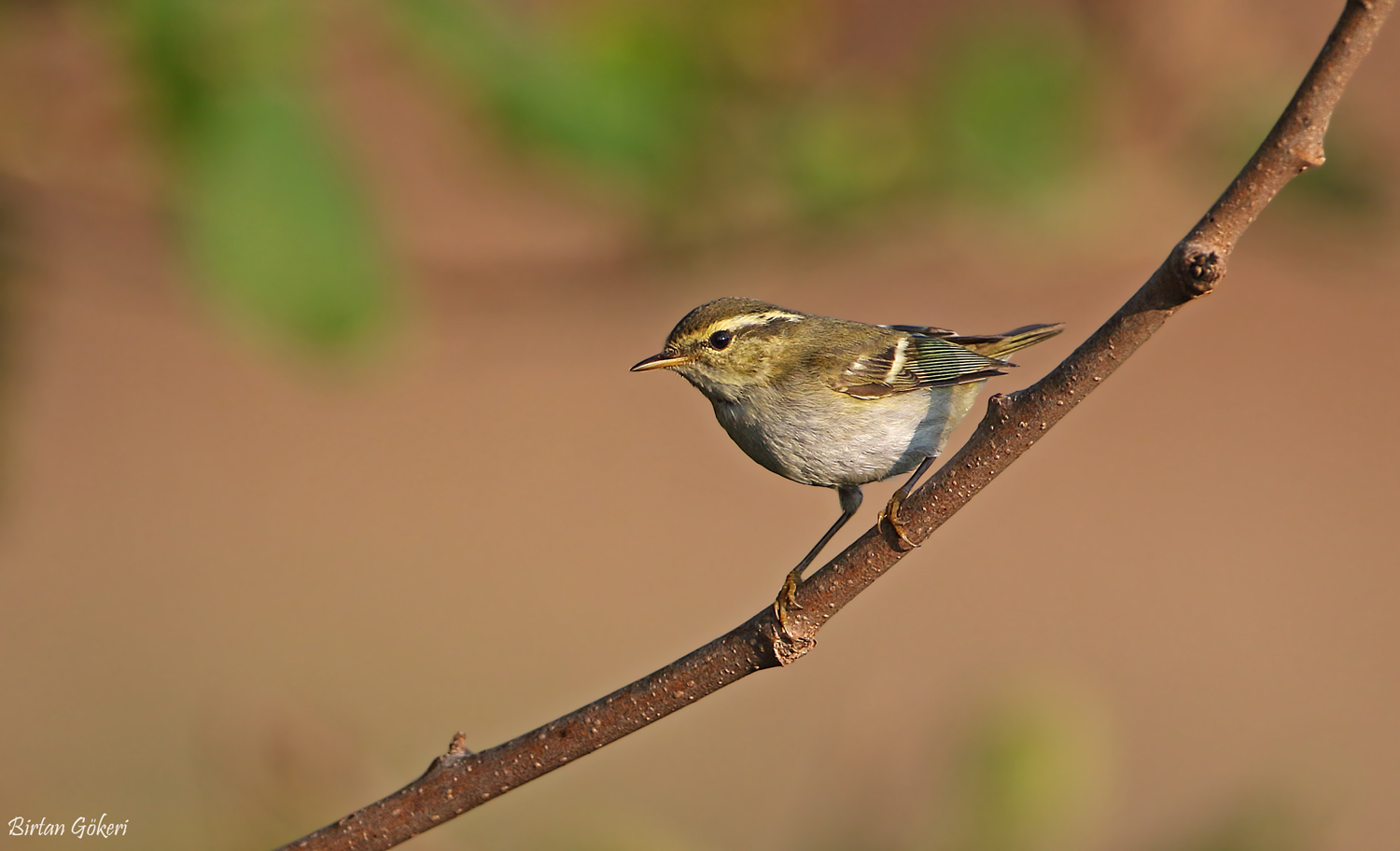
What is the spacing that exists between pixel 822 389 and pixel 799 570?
0.56 metres

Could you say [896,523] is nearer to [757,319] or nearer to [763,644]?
[763,644]

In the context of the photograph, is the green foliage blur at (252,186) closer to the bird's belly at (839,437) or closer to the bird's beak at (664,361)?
the bird's beak at (664,361)

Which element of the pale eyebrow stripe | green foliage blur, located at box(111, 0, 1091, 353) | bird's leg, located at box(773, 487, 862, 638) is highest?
green foliage blur, located at box(111, 0, 1091, 353)

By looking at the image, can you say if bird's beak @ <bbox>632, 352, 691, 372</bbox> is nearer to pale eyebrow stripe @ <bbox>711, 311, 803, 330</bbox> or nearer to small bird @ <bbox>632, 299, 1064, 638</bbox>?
small bird @ <bbox>632, 299, 1064, 638</bbox>

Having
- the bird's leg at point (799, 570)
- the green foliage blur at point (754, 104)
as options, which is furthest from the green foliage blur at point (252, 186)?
the bird's leg at point (799, 570)

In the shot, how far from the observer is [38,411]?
24.0 ft

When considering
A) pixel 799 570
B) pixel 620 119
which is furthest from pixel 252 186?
pixel 799 570

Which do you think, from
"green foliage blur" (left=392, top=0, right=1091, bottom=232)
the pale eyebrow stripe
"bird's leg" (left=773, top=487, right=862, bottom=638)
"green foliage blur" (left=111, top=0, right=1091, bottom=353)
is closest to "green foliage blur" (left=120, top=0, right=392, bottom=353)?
"green foliage blur" (left=111, top=0, right=1091, bottom=353)

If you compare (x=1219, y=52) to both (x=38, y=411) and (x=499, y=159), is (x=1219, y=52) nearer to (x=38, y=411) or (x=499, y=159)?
(x=499, y=159)

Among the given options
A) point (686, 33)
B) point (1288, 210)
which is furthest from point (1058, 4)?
point (686, 33)

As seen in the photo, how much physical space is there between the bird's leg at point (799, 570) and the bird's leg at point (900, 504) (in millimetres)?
195

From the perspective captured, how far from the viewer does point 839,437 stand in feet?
9.06

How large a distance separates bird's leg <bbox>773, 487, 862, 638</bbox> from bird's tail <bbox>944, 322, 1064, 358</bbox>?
0.53 m

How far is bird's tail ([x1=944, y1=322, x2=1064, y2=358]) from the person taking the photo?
319 centimetres
